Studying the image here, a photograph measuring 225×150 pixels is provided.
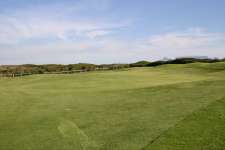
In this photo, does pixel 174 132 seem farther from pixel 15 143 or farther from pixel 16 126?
pixel 16 126

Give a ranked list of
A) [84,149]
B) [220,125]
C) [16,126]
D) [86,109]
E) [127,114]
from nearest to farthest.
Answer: [84,149], [220,125], [16,126], [127,114], [86,109]

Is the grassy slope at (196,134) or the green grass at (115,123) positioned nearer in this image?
the grassy slope at (196,134)

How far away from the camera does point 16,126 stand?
31.6 ft

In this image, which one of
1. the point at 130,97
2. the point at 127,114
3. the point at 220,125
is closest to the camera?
the point at 220,125

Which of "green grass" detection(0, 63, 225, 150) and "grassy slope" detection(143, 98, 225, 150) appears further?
"green grass" detection(0, 63, 225, 150)

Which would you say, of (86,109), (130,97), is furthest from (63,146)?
(130,97)

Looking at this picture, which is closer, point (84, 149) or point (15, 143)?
point (84, 149)

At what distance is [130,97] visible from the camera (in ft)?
47.9

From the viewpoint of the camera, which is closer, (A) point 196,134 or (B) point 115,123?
(A) point 196,134

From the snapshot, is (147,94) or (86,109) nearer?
(86,109)

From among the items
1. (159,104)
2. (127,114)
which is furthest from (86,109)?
(159,104)

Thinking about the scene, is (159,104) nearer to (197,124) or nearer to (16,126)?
(197,124)

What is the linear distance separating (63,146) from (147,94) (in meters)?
Answer: 8.23

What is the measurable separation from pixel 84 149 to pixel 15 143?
5.65 feet
